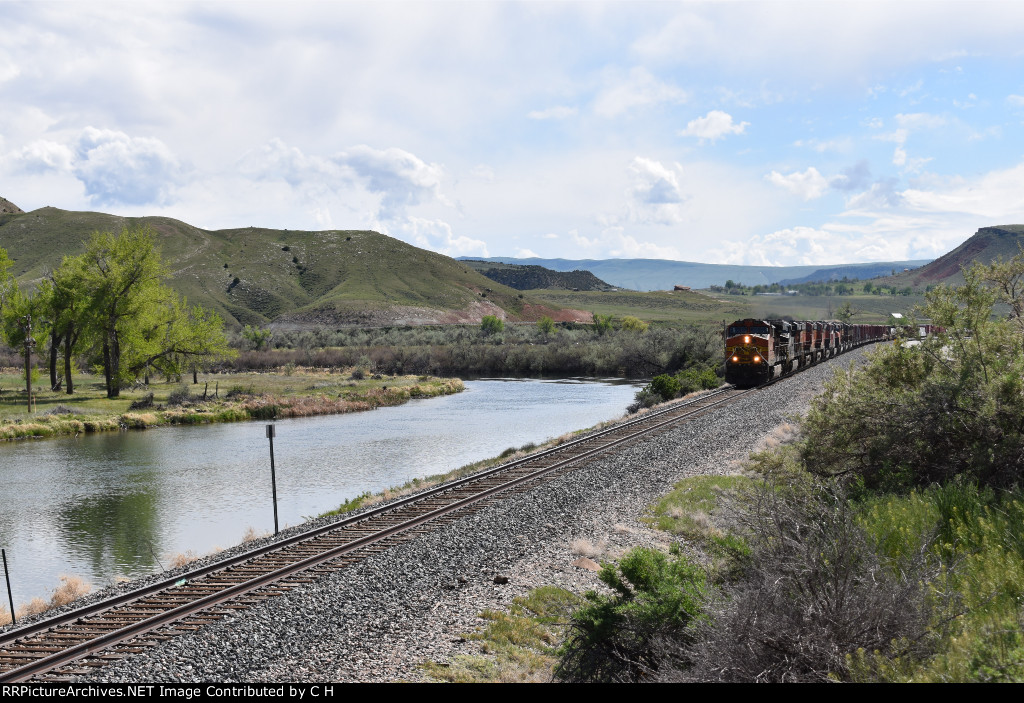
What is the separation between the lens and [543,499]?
16.7 metres

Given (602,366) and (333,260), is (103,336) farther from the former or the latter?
(333,260)

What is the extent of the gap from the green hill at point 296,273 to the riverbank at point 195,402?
73846mm

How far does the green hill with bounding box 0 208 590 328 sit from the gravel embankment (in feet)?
399

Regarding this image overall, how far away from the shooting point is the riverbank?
40250 millimetres

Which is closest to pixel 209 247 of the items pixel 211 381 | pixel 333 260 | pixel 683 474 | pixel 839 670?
pixel 333 260

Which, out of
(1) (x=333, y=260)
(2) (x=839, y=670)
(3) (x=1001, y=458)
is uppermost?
(1) (x=333, y=260)

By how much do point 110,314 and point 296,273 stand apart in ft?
396

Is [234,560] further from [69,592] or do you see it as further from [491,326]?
[491,326]

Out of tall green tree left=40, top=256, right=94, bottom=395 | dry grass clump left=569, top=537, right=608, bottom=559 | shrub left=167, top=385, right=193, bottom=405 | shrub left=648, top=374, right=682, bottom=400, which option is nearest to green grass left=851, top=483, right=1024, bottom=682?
dry grass clump left=569, top=537, right=608, bottom=559

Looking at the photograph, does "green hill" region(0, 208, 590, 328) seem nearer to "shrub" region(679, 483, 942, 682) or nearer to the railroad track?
the railroad track

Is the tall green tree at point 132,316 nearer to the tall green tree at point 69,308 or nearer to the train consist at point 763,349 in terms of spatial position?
the tall green tree at point 69,308

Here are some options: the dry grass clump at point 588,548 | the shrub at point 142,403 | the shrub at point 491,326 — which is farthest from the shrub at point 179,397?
the shrub at point 491,326

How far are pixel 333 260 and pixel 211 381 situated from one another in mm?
117790

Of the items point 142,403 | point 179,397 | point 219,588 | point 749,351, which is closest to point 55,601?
point 219,588
